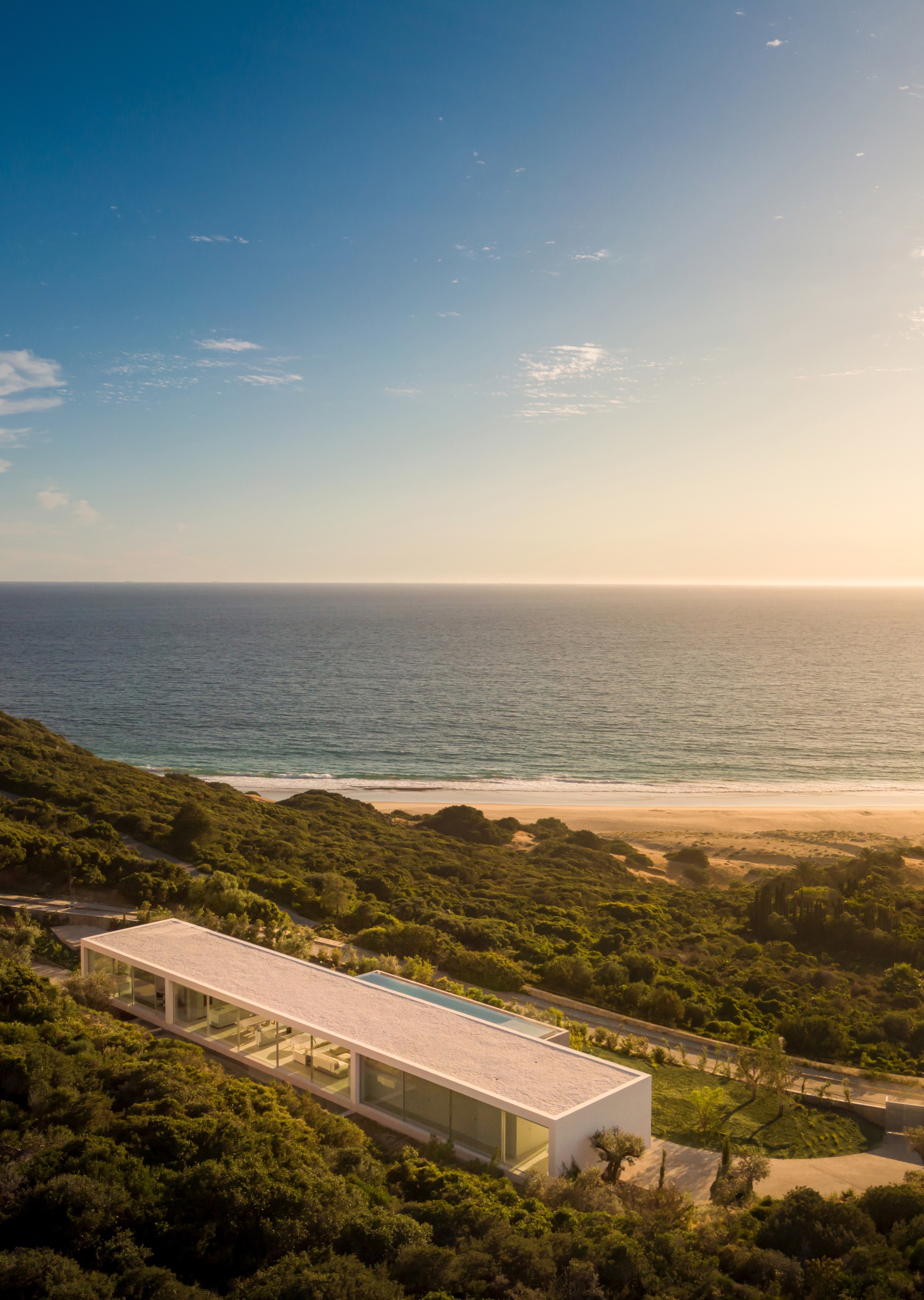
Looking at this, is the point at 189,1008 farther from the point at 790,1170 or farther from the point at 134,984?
the point at 790,1170

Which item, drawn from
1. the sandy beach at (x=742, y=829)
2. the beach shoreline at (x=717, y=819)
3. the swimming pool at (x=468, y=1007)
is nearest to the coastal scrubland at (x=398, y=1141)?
the swimming pool at (x=468, y=1007)

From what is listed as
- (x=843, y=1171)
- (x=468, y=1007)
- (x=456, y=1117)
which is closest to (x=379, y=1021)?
(x=468, y=1007)

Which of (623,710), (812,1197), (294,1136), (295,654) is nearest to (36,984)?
(294,1136)

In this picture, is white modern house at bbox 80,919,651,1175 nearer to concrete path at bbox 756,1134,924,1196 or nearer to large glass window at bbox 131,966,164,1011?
large glass window at bbox 131,966,164,1011

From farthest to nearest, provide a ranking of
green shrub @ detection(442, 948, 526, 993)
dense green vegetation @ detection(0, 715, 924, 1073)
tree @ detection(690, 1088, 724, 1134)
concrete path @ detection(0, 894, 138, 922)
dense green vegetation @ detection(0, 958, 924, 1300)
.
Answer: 1. concrete path @ detection(0, 894, 138, 922)
2. green shrub @ detection(442, 948, 526, 993)
3. dense green vegetation @ detection(0, 715, 924, 1073)
4. tree @ detection(690, 1088, 724, 1134)
5. dense green vegetation @ detection(0, 958, 924, 1300)

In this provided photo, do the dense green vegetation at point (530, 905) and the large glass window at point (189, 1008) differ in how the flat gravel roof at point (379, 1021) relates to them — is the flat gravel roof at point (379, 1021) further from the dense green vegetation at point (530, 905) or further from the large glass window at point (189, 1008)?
the dense green vegetation at point (530, 905)

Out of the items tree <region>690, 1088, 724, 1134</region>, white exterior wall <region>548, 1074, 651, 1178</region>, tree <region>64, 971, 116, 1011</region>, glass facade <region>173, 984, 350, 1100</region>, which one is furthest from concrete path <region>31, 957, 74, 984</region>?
tree <region>690, 1088, 724, 1134</region>
